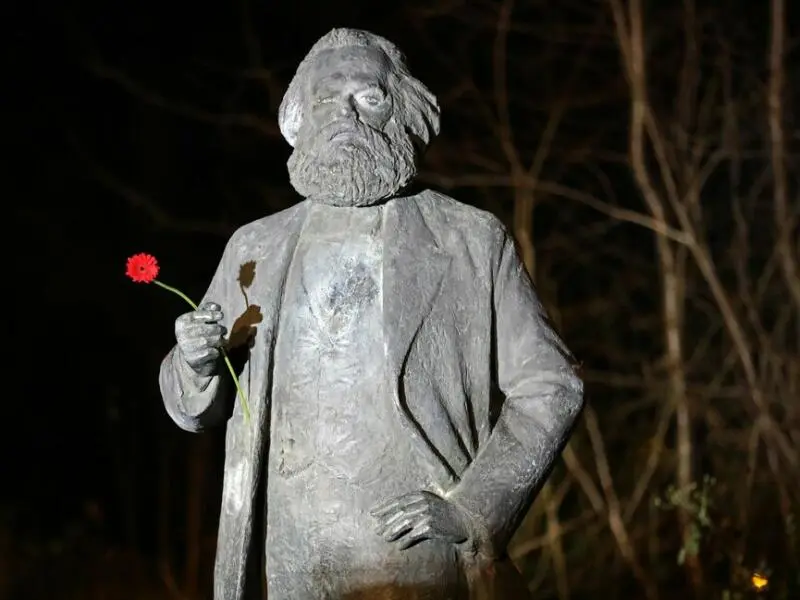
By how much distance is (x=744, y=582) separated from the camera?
6.91 metres

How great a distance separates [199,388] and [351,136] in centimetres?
84

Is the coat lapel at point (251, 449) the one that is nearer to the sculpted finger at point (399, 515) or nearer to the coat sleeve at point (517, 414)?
the sculpted finger at point (399, 515)

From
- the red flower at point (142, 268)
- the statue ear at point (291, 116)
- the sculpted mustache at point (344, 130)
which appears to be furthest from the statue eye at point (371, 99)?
the red flower at point (142, 268)

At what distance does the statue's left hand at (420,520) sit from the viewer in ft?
10.1

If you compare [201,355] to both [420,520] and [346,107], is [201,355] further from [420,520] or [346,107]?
[346,107]

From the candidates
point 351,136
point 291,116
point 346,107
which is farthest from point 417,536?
point 291,116

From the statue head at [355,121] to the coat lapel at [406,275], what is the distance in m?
0.10

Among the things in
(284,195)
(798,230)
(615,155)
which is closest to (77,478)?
(284,195)

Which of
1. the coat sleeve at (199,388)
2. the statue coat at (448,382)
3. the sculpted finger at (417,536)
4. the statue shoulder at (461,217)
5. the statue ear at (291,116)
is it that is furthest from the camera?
the statue ear at (291,116)

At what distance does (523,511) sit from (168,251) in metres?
8.36

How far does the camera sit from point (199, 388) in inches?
131

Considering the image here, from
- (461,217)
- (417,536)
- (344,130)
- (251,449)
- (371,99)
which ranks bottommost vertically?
(417,536)

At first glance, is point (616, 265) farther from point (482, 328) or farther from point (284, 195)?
point (482, 328)

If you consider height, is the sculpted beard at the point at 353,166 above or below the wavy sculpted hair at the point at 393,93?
below
